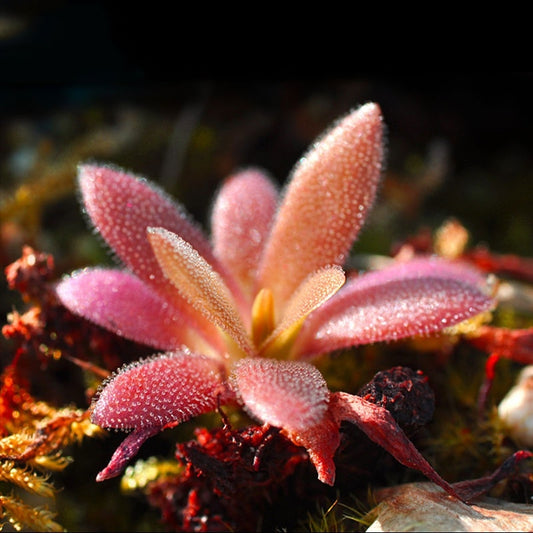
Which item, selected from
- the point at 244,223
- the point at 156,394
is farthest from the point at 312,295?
the point at 244,223

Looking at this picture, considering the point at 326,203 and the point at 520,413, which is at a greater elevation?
the point at 326,203

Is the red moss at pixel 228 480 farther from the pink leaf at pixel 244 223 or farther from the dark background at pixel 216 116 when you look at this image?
the dark background at pixel 216 116

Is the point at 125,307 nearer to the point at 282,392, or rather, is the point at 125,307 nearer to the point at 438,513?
the point at 282,392

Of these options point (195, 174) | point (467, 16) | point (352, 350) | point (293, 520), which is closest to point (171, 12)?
point (195, 174)

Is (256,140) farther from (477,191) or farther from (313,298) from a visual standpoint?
(313,298)

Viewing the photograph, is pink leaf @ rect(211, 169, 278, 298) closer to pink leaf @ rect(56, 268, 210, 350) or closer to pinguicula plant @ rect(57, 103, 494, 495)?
pinguicula plant @ rect(57, 103, 494, 495)

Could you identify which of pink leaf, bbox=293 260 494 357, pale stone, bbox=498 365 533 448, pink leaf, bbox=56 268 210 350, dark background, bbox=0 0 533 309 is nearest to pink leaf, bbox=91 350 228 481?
pink leaf, bbox=56 268 210 350
